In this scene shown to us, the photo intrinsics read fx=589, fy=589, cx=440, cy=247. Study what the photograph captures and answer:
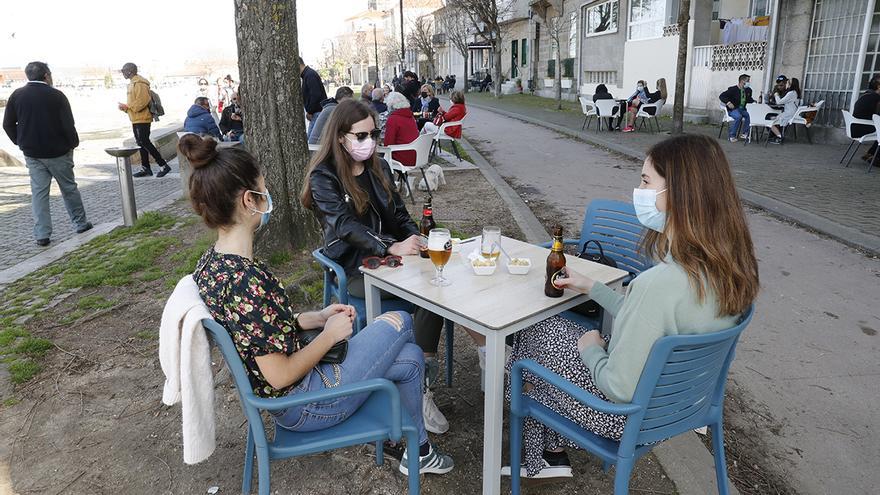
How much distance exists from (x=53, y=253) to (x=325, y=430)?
5.58 meters

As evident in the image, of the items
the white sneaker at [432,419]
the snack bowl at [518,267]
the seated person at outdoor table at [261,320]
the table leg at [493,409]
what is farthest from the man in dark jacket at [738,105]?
the seated person at outdoor table at [261,320]

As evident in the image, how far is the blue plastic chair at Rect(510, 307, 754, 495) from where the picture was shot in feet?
5.96

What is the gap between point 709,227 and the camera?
186 centimetres

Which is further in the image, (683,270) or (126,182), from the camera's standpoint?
(126,182)

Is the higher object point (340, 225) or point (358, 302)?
point (340, 225)

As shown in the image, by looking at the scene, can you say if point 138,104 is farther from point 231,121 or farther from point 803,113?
point 803,113

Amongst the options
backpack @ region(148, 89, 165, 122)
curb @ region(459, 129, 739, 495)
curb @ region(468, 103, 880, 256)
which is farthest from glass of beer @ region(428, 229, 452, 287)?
backpack @ region(148, 89, 165, 122)

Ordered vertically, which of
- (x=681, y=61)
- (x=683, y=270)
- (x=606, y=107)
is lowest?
(x=606, y=107)

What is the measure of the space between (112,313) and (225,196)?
3.13 metres

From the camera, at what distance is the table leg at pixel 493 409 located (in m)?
2.08

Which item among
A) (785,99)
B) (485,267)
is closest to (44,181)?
(485,267)

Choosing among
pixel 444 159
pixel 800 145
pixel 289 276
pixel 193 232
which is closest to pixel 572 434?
pixel 289 276

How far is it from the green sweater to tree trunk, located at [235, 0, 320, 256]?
382 cm

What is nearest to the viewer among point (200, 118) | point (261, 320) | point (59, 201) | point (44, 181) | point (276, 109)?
point (261, 320)
